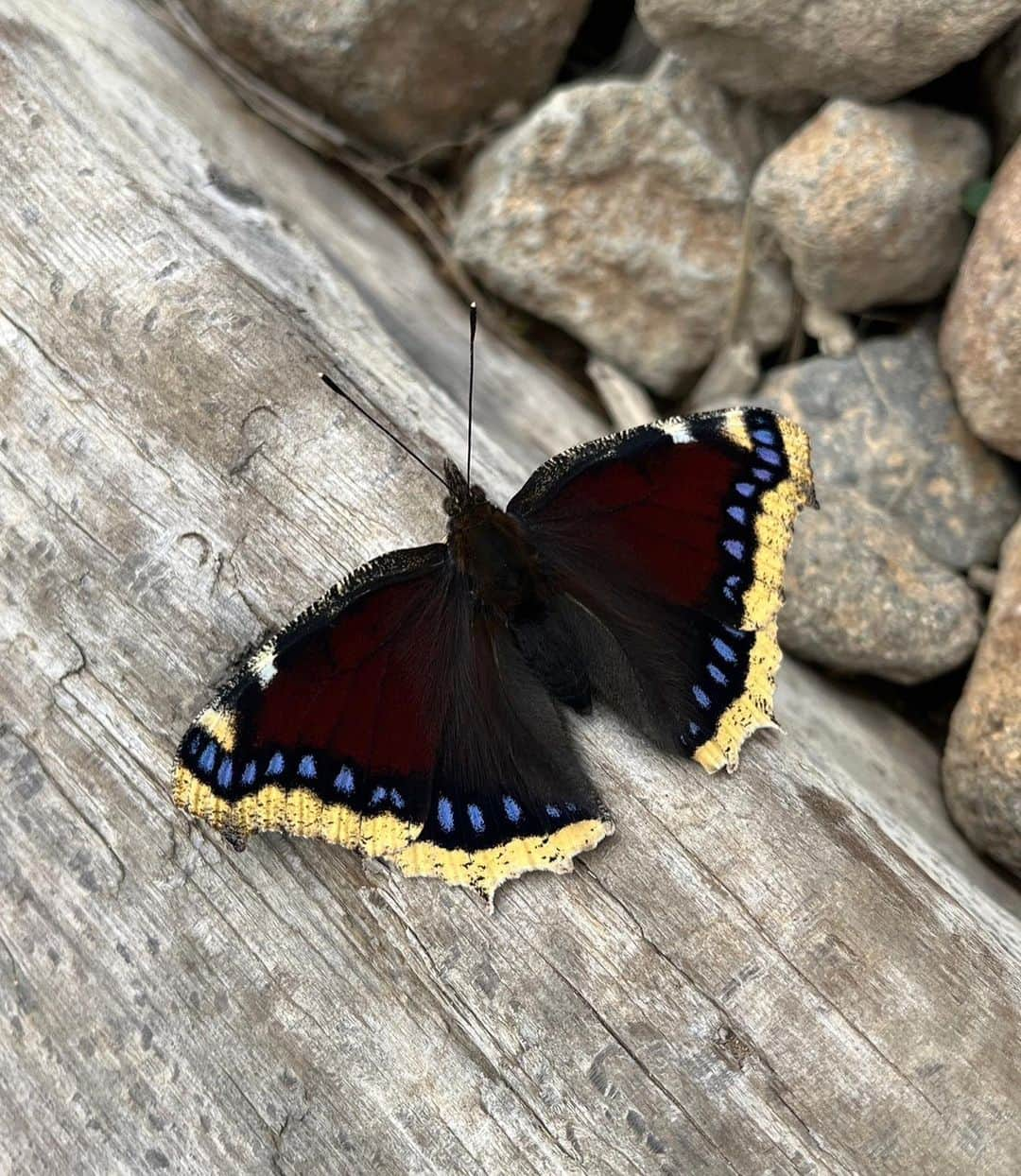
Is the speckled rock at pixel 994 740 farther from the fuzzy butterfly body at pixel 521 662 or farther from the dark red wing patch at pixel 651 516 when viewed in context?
the dark red wing patch at pixel 651 516

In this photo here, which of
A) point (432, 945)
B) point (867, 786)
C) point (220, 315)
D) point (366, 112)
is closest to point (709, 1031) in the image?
point (432, 945)

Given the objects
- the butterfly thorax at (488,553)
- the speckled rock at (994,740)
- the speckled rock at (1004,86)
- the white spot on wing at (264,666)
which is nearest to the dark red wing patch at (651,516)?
the butterfly thorax at (488,553)

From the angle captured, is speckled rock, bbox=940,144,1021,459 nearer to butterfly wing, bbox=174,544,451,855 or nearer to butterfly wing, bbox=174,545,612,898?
butterfly wing, bbox=174,545,612,898

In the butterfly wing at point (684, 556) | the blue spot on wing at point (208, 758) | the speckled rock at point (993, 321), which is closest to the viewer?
the blue spot on wing at point (208, 758)

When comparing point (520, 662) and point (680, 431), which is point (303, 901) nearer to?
point (520, 662)

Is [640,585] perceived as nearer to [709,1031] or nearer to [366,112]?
[709,1031]

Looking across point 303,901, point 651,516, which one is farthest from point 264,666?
point 651,516
